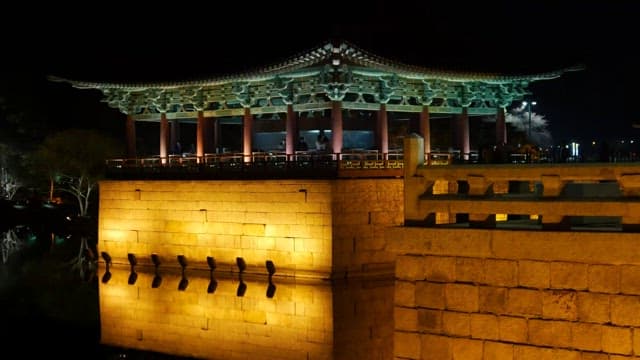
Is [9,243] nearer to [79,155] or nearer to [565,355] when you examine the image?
[79,155]

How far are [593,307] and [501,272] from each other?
42.8 inches

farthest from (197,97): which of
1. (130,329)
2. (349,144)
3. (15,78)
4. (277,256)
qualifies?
(15,78)

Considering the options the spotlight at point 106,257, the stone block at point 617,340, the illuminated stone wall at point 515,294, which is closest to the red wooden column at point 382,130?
the spotlight at point 106,257

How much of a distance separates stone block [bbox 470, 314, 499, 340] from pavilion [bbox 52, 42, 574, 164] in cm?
1746

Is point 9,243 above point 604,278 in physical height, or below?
below

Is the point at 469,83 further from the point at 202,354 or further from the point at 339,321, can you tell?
the point at 202,354

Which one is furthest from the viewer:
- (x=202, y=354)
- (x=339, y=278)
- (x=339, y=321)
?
(x=339, y=278)

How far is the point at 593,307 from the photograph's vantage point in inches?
375

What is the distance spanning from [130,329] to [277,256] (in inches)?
267

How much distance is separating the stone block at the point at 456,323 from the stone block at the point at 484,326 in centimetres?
7

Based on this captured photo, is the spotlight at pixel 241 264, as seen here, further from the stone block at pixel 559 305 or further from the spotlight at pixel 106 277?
the stone block at pixel 559 305

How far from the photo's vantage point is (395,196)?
1097 inches

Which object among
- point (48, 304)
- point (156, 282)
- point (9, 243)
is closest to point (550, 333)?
point (48, 304)

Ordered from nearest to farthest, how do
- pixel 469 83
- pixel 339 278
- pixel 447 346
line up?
1. pixel 447 346
2. pixel 339 278
3. pixel 469 83
